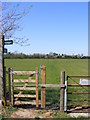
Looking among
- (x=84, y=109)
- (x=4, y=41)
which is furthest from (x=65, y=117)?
(x=4, y=41)

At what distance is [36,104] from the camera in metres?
5.35

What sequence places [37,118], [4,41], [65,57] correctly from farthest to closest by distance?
[65,57]
[4,41]
[37,118]

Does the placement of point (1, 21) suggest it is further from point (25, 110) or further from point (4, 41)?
point (25, 110)

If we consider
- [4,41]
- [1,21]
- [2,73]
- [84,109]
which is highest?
[1,21]

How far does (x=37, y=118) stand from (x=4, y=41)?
2593 mm

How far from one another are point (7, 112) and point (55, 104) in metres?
1.76

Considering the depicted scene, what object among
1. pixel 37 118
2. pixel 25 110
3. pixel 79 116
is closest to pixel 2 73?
pixel 25 110

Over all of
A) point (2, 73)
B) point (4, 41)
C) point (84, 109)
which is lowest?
point (84, 109)

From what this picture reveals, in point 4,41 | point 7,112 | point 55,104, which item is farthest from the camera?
point 55,104

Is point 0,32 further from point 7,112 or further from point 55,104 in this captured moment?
point 55,104

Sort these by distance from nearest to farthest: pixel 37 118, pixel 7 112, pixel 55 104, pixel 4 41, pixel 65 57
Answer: pixel 37 118, pixel 7 112, pixel 4 41, pixel 55 104, pixel 65 57

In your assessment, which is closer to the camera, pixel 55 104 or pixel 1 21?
pixel 1 21

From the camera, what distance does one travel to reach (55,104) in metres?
5.81

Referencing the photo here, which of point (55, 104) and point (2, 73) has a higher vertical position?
point (2, 73)
